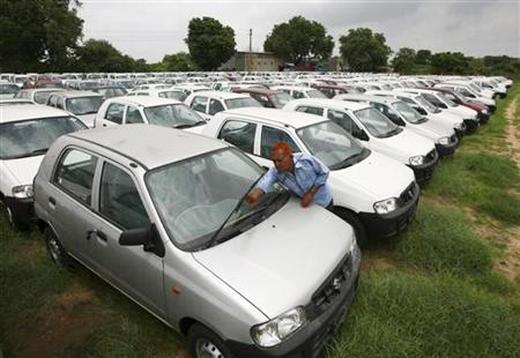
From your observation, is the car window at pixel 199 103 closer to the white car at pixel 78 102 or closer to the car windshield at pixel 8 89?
the white car at pixel 78 102

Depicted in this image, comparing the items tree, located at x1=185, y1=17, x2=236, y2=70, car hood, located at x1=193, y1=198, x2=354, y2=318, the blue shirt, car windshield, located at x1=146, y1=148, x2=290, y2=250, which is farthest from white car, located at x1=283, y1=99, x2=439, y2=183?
tree, located at x1=185, y1=17, x2=236, y2=70

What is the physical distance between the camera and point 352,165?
515cm

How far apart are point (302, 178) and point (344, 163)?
1.58m

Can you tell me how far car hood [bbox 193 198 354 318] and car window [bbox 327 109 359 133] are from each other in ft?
12.5

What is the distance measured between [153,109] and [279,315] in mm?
6670

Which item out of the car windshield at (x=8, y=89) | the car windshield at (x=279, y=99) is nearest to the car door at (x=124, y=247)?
the car windshield at (x=279, y=99)

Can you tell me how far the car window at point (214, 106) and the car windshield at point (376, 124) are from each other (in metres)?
3.98

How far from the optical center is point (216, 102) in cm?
994

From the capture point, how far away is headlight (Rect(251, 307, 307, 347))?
238cm

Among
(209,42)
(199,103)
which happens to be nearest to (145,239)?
(199,103)

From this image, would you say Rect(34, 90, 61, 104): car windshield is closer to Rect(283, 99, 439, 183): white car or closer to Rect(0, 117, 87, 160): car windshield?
Rect(0, 117, 87, 160): car windshield

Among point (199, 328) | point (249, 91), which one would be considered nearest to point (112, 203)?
point (199, 328)

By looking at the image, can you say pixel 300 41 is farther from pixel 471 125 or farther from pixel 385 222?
pixel 385 222

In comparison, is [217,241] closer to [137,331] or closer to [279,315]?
[279,315]
